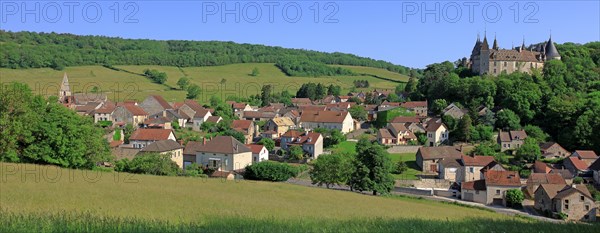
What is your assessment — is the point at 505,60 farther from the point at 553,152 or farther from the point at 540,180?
the point at 540,180

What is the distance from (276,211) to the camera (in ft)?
69.4

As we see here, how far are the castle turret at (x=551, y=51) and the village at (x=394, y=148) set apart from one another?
822 inches

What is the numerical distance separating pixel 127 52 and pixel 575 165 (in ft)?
387

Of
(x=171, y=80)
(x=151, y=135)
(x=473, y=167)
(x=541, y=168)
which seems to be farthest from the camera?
(x=171, y=80)

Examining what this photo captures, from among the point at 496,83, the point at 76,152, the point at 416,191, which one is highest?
the point at 496,83

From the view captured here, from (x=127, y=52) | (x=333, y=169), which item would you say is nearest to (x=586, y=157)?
(x=333, y=169)

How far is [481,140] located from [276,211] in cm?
4014

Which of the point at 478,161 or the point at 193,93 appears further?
the point at 193,93

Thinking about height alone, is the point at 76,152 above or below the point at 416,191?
above

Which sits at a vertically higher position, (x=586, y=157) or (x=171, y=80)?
(x=171, y=80)

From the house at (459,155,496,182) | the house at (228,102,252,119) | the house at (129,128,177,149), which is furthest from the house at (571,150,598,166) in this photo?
the house at (228,102,252,119)

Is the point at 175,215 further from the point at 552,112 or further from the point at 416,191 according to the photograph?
the point at 552,112

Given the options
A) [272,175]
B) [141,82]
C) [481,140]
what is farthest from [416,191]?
[141,82]

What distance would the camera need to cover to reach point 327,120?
64188mm
